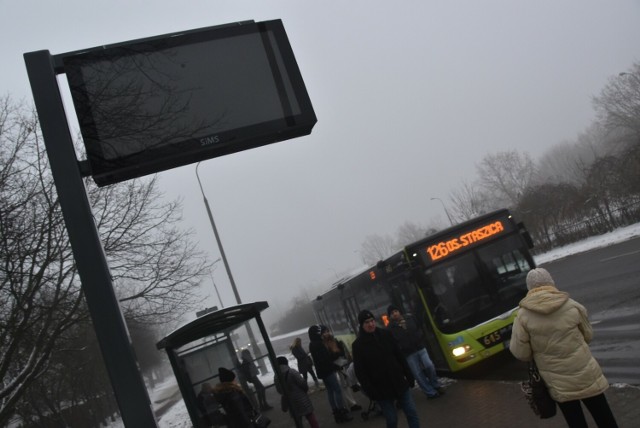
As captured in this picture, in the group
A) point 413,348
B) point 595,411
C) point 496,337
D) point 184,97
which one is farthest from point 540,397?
point 496,337

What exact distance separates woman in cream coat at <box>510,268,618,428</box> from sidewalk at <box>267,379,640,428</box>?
1.58m

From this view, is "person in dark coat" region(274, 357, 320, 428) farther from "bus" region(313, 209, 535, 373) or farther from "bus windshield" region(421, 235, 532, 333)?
"bus windshield" region(421, 235, 532, 333)

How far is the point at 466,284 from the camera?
36.1ft

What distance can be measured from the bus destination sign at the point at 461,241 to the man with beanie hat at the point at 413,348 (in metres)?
1.82

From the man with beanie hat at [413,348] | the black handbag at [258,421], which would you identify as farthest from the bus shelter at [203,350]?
the man with beanie hat at [413,348]

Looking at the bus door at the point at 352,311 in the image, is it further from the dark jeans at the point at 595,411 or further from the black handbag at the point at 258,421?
the dark jeans at the point at 595,411

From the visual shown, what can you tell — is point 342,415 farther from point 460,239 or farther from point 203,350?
point 460,239

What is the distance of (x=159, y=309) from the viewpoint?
A: 15883mm

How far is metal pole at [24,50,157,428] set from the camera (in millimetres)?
2609

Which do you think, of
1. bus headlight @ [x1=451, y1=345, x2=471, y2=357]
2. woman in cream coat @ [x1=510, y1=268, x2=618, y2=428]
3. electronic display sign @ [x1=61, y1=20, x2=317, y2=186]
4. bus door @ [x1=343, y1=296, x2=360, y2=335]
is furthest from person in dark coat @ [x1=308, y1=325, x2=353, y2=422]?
electronic display sign @ [x1=61, y1=20, x2=317, y2=186]

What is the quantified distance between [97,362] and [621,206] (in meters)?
30.5

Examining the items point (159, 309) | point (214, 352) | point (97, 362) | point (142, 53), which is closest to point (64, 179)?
point (142, 53)

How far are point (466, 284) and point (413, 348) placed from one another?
6.87 feet

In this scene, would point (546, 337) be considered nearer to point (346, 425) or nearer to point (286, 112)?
point (286, 112)
